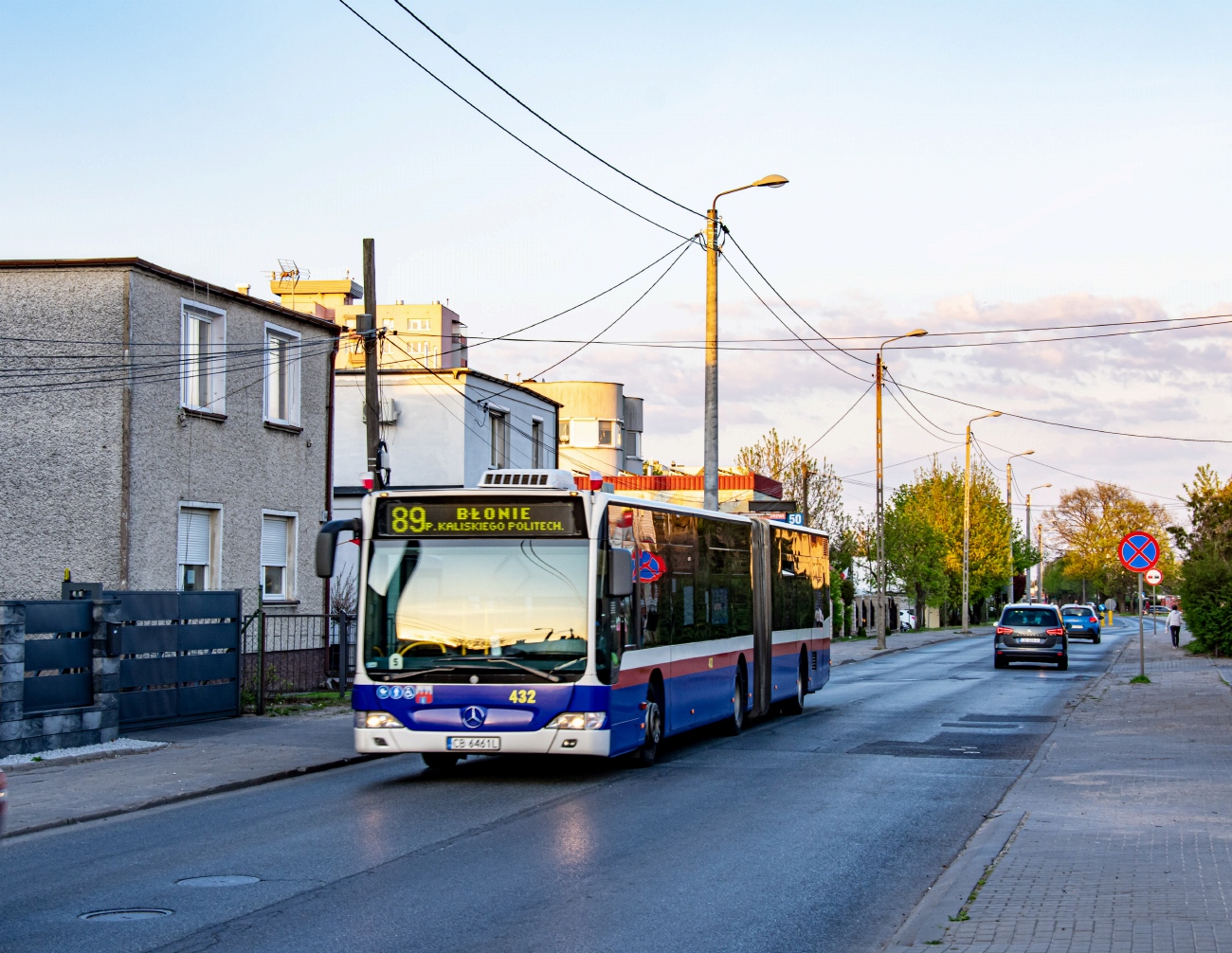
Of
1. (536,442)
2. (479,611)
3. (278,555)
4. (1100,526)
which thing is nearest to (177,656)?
(479,611)

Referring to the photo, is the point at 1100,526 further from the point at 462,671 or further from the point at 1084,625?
the point at 462,671

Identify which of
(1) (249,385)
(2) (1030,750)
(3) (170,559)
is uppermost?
(1) (249,385)

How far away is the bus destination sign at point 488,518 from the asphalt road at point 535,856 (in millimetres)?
2390

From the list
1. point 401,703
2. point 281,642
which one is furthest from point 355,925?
point 281,642

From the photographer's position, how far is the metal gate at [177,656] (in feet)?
57.1

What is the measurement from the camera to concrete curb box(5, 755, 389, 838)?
11289mm

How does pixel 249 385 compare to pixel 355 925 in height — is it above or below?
above

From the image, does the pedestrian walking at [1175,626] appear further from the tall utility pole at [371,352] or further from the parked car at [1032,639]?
the tall utility pole at [371,352]

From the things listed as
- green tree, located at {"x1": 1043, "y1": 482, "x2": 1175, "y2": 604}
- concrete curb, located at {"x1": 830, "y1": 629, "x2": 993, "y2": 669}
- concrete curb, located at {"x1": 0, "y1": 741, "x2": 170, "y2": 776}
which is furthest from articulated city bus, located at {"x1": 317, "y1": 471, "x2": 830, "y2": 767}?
green tree, located at {"x1": 1043, "y1": 482, "x2": 1175, "y2": 604}

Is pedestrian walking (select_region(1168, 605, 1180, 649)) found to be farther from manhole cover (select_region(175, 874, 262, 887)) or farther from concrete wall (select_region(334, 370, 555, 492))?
manhole cover (select_region(175, 874, 262, 887))

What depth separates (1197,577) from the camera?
40.8 meters

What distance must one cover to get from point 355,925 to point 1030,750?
37.3 ft

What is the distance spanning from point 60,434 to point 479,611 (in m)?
10.8

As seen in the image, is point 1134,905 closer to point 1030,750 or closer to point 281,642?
point 1030,750
